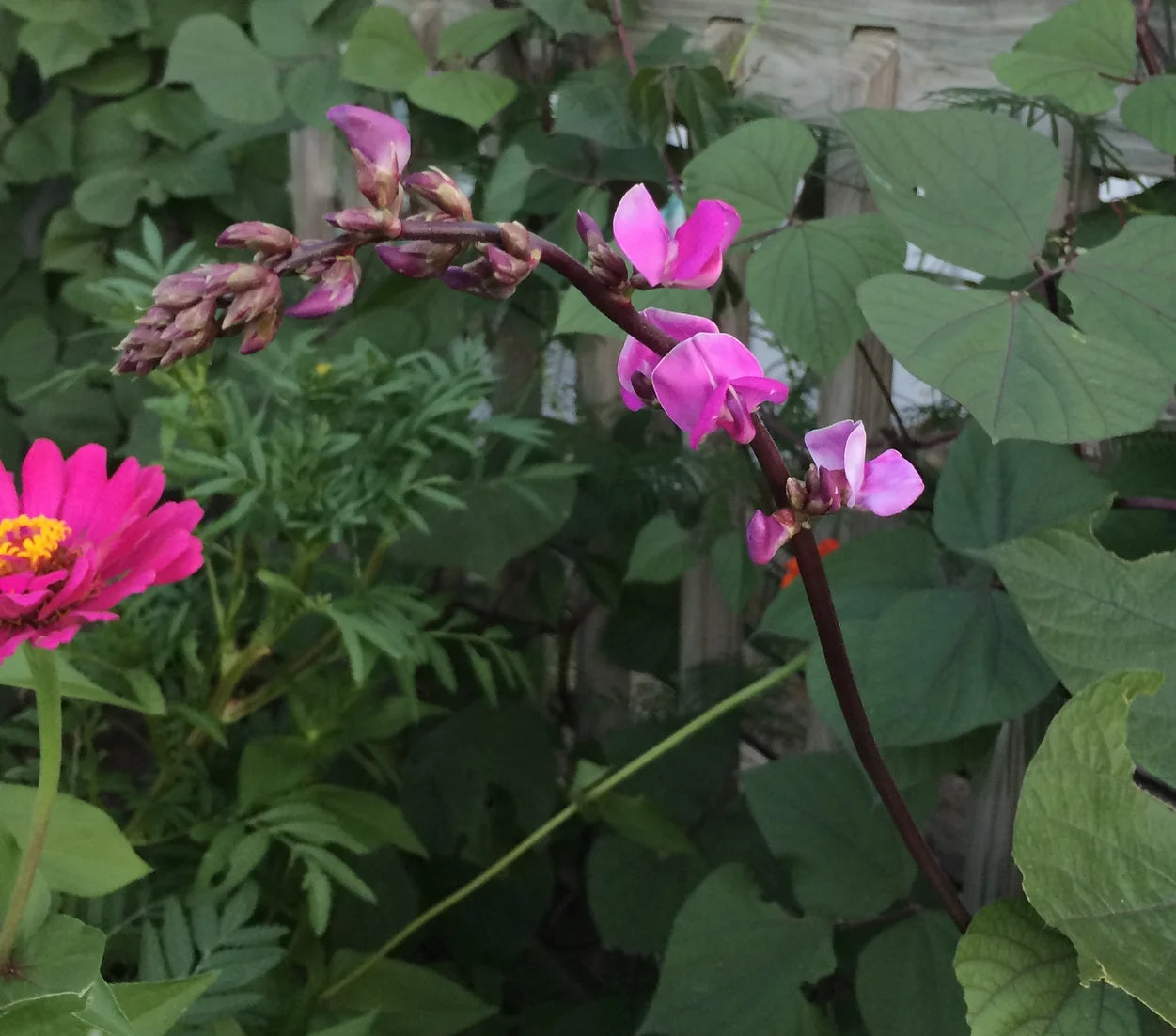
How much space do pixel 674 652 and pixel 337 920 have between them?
44 centimetres

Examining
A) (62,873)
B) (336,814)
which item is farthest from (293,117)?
(62,873)

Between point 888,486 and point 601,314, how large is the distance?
0.29 metres

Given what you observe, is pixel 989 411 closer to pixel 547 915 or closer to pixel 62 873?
pixel 62 873

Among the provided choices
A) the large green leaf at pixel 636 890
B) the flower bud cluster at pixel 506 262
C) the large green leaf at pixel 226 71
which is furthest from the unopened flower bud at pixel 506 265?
the large green leaf at pixel 226 71

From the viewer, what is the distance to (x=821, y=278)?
0.61m

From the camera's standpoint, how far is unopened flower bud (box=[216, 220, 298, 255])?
0.93ft

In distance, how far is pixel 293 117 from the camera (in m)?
1.15

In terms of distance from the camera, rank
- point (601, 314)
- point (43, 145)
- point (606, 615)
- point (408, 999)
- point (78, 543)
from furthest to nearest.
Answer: point (43, 145) < point (606, 615) < point (408, 999) < point (601, 314) < point (78, 543)

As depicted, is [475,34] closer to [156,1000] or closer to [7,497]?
[7,497]

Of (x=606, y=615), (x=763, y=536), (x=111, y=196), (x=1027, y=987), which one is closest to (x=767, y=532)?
(x=763, y=536)

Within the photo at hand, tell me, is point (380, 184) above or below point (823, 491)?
above

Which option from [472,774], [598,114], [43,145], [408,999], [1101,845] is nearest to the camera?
[1101,845]

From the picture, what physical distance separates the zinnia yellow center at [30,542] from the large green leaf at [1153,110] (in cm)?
55

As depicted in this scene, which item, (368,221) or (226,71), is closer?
(368,221)
